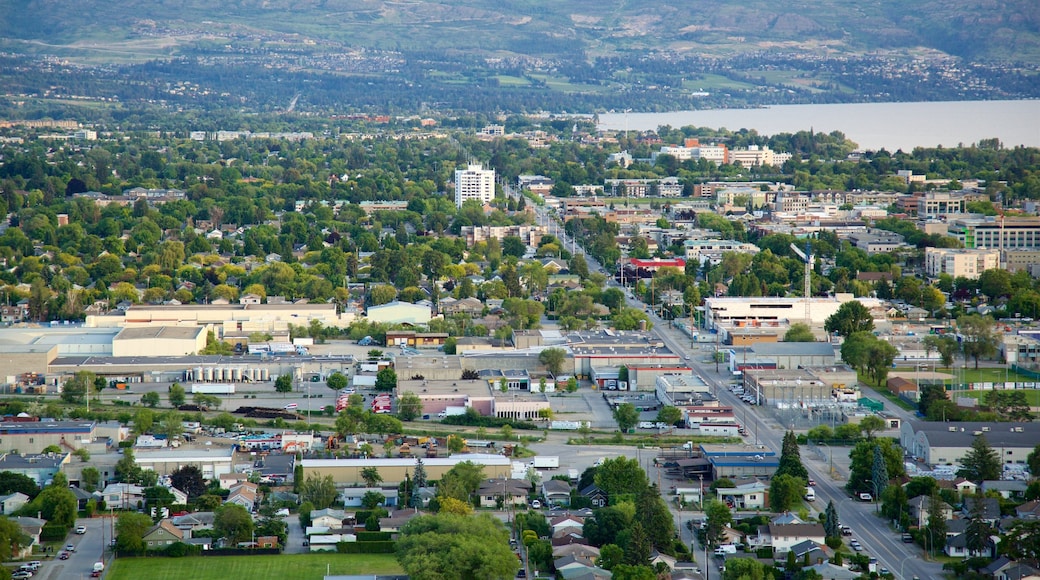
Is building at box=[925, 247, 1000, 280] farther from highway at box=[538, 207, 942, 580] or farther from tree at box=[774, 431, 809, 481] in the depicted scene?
tree at box=[774, 431, 809, 481]

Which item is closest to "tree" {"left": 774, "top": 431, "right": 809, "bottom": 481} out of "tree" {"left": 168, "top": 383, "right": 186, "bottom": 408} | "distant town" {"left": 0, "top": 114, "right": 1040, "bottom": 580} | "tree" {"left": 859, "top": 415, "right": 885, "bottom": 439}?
"distant town" {"left": 0, "top": 114, "right": 1040, "bottom": 580}

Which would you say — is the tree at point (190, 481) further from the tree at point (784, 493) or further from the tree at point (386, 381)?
the tree at point (784, 493)

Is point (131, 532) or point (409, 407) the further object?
point (409, 407)

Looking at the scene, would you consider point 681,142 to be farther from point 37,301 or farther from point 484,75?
point 484,75

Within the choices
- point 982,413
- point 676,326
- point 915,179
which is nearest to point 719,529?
point 982,413

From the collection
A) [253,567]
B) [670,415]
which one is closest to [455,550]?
[253,567]

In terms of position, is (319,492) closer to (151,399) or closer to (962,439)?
(151,399)

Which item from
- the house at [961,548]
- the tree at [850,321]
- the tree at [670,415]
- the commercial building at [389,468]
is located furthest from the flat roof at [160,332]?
the house at [961,548]
